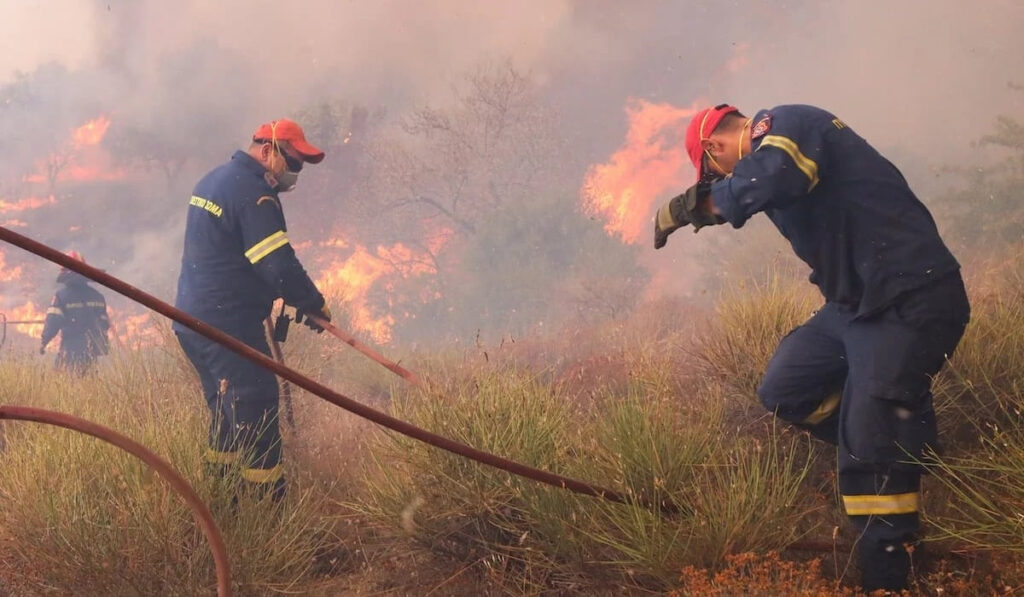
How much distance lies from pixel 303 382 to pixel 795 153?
179 centimetres

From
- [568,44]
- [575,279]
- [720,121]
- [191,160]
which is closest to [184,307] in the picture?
[720,121]

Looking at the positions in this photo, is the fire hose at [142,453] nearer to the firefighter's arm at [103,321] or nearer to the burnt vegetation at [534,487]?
the burnt vegetation at [534,487]

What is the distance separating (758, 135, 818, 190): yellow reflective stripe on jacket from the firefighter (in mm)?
9315

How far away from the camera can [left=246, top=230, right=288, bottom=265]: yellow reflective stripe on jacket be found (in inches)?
145

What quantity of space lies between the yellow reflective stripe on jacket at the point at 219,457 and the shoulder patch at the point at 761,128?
2434 mm

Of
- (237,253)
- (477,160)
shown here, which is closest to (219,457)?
(237,253)

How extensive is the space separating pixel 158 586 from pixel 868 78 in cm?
4512

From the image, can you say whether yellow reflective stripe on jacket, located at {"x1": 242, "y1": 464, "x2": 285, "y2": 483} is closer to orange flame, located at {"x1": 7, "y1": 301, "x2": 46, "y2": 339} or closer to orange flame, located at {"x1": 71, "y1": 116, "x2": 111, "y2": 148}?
orange flame, located at {"x1": 7, "y1": 301, "x2": 46, "y2": 339}

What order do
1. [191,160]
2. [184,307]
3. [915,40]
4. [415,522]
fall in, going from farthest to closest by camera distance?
[915,40] → [191,160] → [184,307] → [415,522]

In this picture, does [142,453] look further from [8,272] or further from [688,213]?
[8,272]

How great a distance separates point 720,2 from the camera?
44.3 metres

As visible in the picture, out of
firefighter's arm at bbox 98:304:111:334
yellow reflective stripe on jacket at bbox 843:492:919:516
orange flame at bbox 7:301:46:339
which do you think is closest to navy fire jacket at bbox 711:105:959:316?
yellow reflective stripe on jacket at bbox 843:492:919:516

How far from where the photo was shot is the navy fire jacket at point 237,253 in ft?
12.2

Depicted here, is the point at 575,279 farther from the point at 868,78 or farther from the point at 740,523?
the point at 868,78
